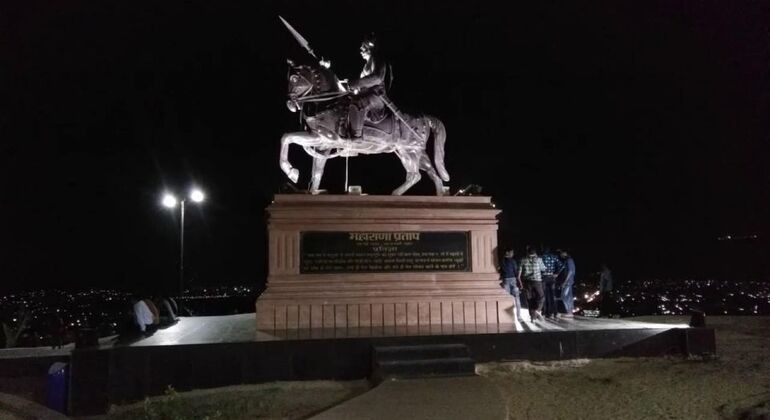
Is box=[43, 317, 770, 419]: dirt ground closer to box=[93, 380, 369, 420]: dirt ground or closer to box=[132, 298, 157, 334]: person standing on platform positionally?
box=[93, 380, 369, 420]: dirt ground

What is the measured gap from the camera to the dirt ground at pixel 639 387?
7145mm

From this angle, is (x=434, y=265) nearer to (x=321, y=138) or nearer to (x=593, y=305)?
(x=321, y=138)

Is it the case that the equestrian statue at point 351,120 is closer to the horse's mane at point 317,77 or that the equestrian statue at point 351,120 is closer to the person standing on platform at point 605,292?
the horse's mane at point 317,77

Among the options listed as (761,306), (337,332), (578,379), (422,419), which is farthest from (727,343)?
(761,306)

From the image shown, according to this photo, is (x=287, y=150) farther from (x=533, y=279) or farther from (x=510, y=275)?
(x=533, y=279)

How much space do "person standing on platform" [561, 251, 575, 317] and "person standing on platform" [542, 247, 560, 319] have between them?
0.86 ft

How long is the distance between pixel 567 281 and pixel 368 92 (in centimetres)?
602

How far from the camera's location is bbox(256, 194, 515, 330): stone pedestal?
11.5 m

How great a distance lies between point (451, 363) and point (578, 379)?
1.81 meters

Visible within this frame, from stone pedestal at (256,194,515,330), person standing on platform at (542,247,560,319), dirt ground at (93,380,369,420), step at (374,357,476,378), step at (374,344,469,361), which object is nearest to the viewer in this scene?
dirt ground at (93,380,369,420)

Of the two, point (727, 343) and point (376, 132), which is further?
point (376, 132)

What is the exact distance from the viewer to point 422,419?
6445 millimetres

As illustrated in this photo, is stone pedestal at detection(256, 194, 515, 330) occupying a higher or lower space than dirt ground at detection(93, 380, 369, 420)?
higher

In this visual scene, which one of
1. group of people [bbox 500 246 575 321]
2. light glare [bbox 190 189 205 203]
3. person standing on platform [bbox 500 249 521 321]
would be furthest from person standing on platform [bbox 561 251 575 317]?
light glare [bbox 190 189 205 203]
